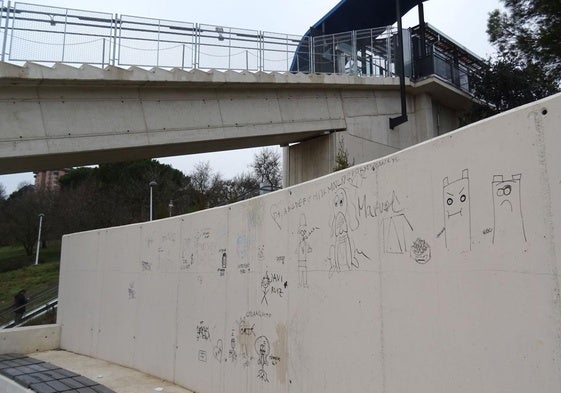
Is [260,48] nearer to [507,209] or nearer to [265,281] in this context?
[265,281]

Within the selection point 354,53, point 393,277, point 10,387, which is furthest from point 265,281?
point 354,53

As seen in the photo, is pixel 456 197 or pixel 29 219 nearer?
pixel 456 197

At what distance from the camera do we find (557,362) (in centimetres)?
269

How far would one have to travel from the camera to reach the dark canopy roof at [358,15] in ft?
72.8

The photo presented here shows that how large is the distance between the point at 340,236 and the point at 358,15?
20852mm

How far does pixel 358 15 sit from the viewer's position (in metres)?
23.2

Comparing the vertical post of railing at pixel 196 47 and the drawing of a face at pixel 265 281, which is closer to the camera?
the drawing of a face at pixel 265 281

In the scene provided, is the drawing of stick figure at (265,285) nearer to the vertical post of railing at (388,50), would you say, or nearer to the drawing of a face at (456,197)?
the drawing of a face at (456,197)

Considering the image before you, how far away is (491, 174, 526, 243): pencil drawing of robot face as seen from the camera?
298 cm

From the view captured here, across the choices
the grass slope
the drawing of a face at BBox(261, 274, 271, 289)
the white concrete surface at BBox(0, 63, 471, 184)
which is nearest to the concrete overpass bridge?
the white concrete surface at BBox(0, 63, 471, 184)

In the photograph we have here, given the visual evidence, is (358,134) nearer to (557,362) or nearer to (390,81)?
(390,81)

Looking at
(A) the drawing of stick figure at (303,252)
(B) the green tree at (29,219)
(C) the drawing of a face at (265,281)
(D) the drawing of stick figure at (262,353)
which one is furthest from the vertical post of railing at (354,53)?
(B) the green tree at (29,219)

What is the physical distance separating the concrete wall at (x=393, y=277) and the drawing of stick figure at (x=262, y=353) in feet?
0.04

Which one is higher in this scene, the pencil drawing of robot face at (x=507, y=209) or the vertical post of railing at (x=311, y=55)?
the vertical post of railing at (x=311, y=55)
